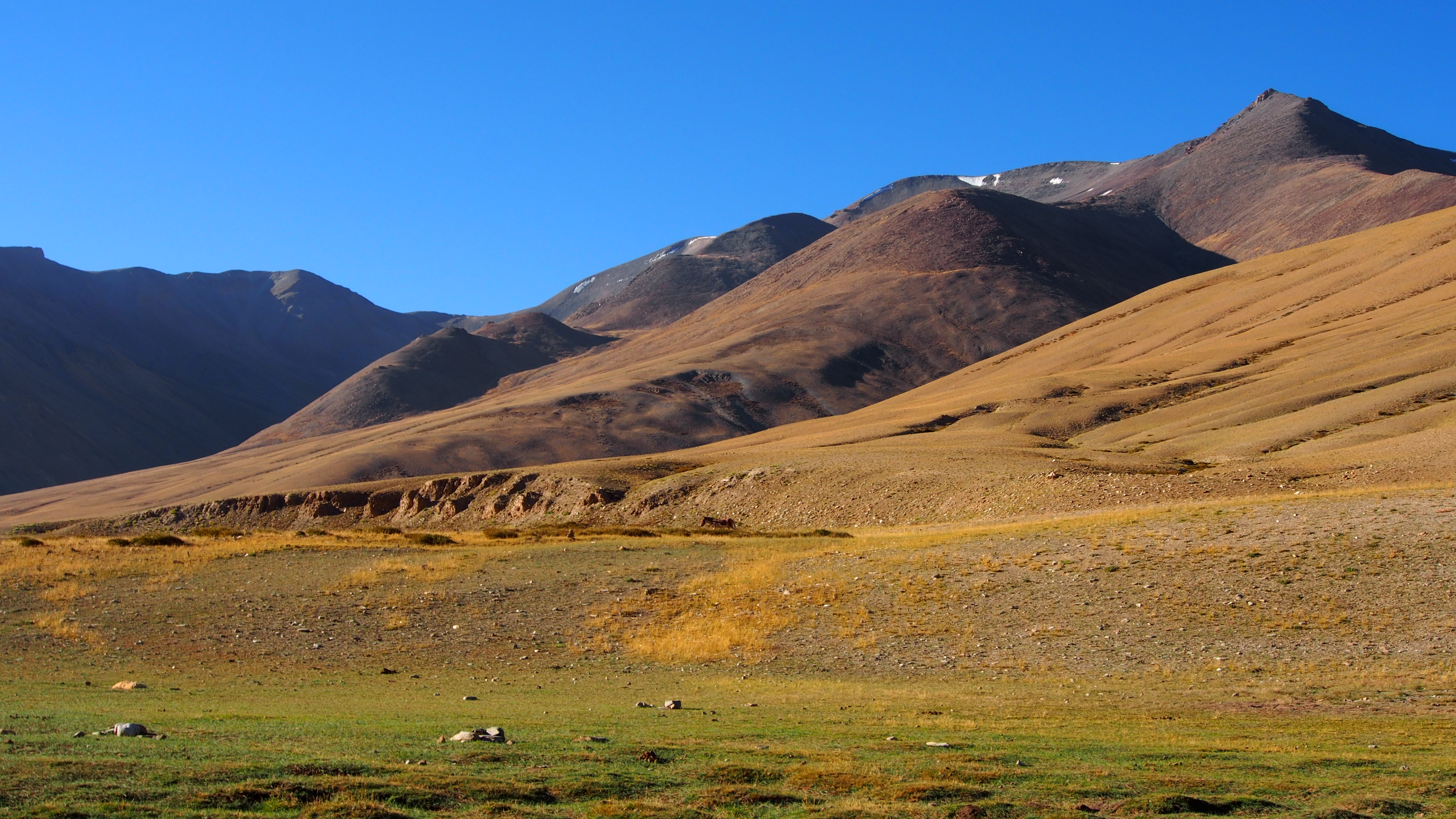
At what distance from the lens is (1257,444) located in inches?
A: 1767

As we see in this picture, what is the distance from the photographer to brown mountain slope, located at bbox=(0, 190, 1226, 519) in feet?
341

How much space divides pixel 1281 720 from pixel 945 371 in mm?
125362

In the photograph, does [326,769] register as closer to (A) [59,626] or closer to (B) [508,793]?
(B) [508,793]

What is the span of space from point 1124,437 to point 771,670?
41.7 m

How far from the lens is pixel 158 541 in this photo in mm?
35500

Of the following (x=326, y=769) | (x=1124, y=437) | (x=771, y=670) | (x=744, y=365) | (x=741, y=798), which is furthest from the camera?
(x=744, y=365)

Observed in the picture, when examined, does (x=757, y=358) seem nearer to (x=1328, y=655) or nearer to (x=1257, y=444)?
(x=1257, y=444)

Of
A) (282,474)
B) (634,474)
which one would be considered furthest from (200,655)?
(282,474)

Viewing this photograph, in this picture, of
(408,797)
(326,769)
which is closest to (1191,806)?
(408,797)

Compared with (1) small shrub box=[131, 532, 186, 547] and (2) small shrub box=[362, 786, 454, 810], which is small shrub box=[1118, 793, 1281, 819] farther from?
(1) small shrub box=[131, 532, 186, 547]

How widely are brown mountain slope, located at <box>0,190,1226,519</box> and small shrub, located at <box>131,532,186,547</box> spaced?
5159cm

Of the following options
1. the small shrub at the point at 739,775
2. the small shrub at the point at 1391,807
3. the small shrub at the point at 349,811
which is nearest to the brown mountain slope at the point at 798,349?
the small shrub at the point at 739,775

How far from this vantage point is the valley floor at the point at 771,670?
31.0 feet

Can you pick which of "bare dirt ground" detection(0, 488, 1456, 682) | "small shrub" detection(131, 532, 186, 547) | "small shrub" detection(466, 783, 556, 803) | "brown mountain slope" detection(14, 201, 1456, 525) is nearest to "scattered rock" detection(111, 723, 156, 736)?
"small shrub" detection(466, 783, 556, 803)
